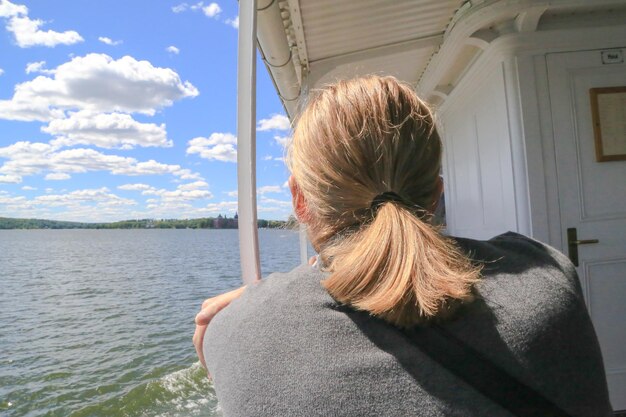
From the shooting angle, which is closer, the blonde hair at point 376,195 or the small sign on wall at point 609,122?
the blonde hair at point 376,195

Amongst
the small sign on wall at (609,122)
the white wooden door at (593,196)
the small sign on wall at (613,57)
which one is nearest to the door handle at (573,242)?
the white wooden door at (593,196)

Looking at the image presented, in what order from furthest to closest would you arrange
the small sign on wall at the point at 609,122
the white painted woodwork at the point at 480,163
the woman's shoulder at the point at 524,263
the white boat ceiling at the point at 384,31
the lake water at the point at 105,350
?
the lake water at the point at 105,350, the white painted woodwork at the point at 480,163, the small sign on wall at the point at 609,122, the white boat ceiling at the point at 384,31, the woman's shoulder at the point at 524,263

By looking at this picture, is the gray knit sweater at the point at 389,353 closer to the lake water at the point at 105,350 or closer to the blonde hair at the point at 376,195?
the blonde hair at the point at 376,195

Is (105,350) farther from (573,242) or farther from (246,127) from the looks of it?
(246,127)

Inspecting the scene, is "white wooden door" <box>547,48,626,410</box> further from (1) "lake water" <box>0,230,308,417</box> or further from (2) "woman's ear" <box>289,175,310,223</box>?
(2) "woman's ear" <box>289,175,310,223</box>

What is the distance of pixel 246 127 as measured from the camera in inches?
50.4

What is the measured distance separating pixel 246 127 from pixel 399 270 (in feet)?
2.48

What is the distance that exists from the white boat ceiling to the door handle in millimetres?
1317

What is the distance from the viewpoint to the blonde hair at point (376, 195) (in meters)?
0.66

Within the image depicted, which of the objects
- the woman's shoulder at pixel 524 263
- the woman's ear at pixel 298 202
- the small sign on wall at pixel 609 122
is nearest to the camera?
the woman's shoulder at pixel 524 263

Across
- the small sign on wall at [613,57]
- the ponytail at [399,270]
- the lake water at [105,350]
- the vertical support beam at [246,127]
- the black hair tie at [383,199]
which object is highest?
the small sign on wall at [613,57]

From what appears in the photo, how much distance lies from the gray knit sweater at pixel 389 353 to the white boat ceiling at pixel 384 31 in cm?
187

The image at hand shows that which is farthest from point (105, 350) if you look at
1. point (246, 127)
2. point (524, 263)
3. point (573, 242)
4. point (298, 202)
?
point (524, 263)

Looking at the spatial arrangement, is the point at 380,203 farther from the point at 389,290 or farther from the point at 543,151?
the point at 543,151
